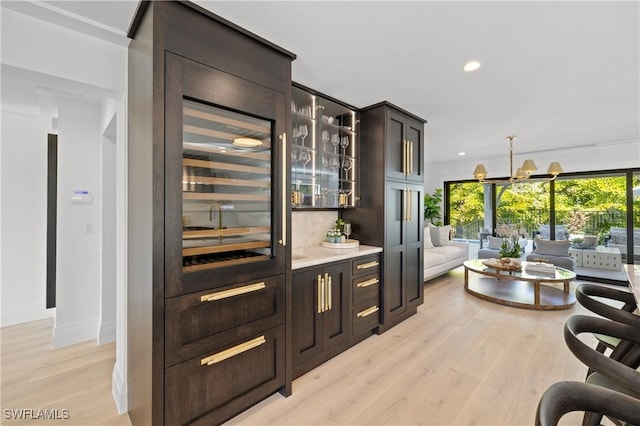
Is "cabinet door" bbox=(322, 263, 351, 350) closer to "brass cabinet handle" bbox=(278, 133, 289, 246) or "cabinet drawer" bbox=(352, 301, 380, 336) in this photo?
"cabinet drawer" bbox=(352, 301, 380, 336)

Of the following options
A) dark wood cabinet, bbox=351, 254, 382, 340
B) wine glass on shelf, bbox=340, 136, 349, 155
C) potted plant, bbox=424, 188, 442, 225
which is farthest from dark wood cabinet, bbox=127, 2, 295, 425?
potted plant, bbox=424, 188, 442, 225

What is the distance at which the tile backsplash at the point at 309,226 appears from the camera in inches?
118

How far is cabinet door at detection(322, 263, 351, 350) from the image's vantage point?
242 cm

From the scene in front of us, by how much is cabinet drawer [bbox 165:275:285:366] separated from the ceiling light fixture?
93cm

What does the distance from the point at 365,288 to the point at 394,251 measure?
602 millimetres

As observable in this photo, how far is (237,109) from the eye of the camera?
1.74 meters

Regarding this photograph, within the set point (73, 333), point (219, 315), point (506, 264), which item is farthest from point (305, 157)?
point (506, 264)

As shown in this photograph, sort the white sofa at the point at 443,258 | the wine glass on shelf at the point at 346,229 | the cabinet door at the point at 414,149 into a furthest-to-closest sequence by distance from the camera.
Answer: the white sofa at the point at 443,258 < the cabinet door at the point at 414,149 < the wine glass on shelf at the point at 346,229

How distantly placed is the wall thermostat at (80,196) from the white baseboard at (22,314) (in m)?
1.58

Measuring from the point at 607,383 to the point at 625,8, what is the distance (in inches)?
81.9

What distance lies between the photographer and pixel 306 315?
225 centimetres

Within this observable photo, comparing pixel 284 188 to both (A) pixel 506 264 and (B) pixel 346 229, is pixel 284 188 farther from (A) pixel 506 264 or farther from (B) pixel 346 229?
(A) pixel 506 264

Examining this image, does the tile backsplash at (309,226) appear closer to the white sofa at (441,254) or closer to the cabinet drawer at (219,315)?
the cabinet drawer at (219,315)

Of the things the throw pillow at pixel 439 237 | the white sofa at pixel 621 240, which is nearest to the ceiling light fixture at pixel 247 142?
the throw pillow at pixel 439 237
